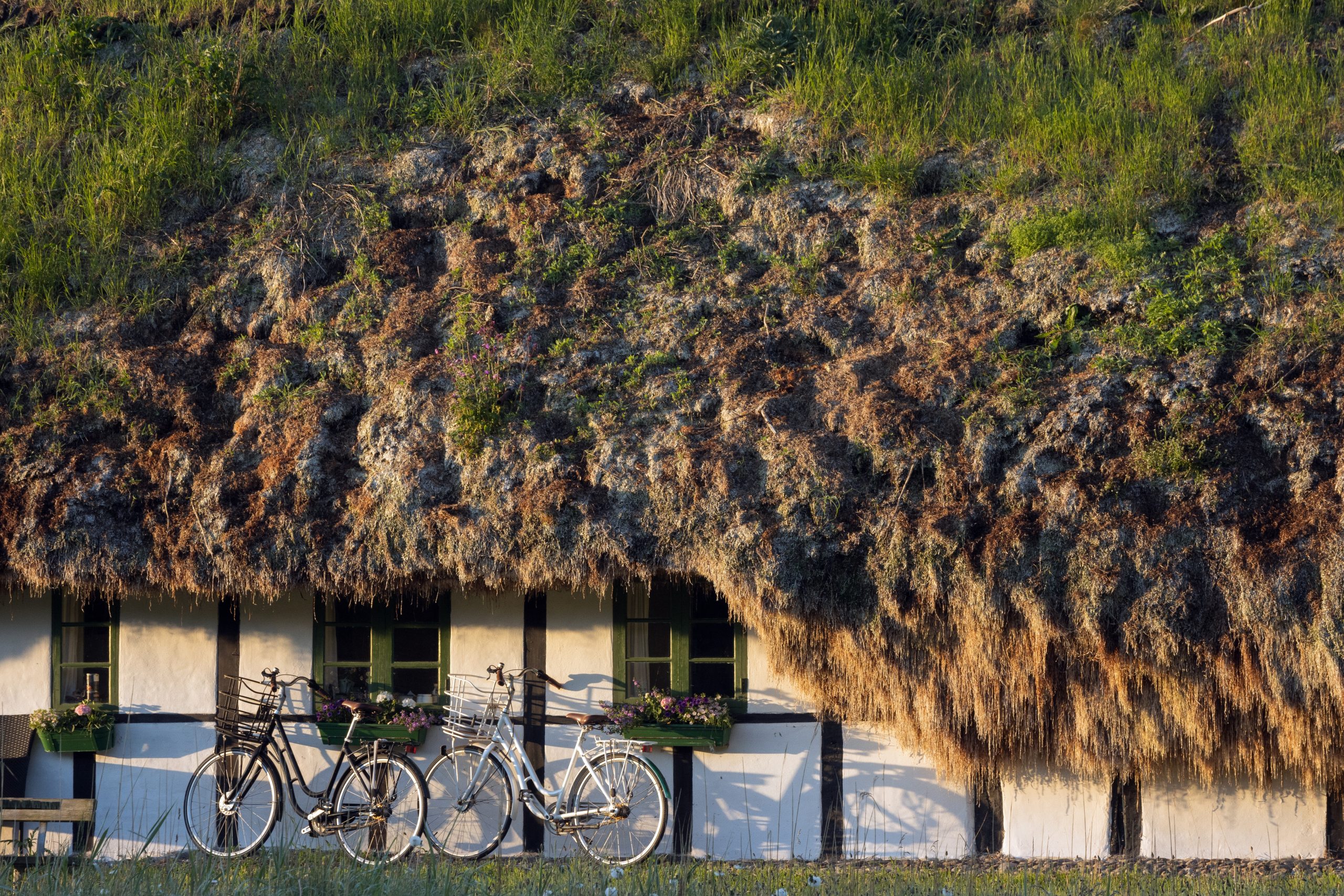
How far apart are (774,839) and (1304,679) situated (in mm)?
3178

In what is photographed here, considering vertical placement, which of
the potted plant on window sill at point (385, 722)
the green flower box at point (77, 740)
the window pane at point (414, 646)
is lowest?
the green flower box at point (77, 740)

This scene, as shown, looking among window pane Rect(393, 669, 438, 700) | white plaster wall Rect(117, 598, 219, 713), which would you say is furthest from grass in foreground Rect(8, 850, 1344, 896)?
white plaster wall Rect(117, 598, 219, 713)

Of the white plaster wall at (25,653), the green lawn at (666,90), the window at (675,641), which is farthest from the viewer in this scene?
the green lawn at (666,90)

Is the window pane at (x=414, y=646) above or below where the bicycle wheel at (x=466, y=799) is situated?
above

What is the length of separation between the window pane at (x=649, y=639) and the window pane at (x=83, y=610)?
138 inches

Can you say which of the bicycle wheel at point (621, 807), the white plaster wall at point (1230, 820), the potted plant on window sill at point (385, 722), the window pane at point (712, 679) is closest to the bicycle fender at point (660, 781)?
the bicycle wheel at point (621, 807)

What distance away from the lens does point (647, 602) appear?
26.6 feet

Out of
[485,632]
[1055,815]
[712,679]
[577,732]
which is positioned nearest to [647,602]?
[712,679]

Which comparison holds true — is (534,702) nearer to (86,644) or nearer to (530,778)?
(530,778)

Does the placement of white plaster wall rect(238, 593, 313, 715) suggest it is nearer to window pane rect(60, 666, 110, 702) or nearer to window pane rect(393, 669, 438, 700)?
window pane rect(393, 669, 438, 700)

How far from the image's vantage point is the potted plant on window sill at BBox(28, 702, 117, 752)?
7.92 metres

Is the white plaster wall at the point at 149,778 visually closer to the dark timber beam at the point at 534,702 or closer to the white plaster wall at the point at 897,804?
the dark timber beam at the point at 534,702

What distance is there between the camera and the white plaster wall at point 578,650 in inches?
314

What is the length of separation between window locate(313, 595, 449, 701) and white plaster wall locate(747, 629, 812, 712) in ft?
6.59
